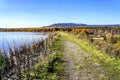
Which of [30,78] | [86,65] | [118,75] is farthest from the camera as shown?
[86,65]

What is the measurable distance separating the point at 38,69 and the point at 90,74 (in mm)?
2733

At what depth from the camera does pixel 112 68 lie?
15523mm

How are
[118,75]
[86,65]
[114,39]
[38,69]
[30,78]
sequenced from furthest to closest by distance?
[114,39] → [86,65] → [38,69] → [118,75] → [30,78]

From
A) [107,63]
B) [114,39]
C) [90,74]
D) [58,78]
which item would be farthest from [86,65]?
[114,39]

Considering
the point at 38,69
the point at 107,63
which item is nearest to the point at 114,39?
the point at 107,63

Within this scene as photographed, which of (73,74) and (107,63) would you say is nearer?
(73,74)

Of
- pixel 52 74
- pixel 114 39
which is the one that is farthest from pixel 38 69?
pixel 114 39

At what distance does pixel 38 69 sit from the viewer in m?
15.1

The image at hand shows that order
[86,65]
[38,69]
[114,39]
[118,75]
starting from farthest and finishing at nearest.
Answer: [114,39] < [86,65] < [38,69] < [118,75]

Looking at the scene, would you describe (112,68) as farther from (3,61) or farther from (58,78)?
(3,61)

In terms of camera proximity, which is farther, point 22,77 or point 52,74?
point 52,74

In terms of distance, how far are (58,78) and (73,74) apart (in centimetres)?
112

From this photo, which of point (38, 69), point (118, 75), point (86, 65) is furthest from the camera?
point (86, 65)

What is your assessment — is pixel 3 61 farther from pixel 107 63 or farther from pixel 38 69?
pixel 107 63
